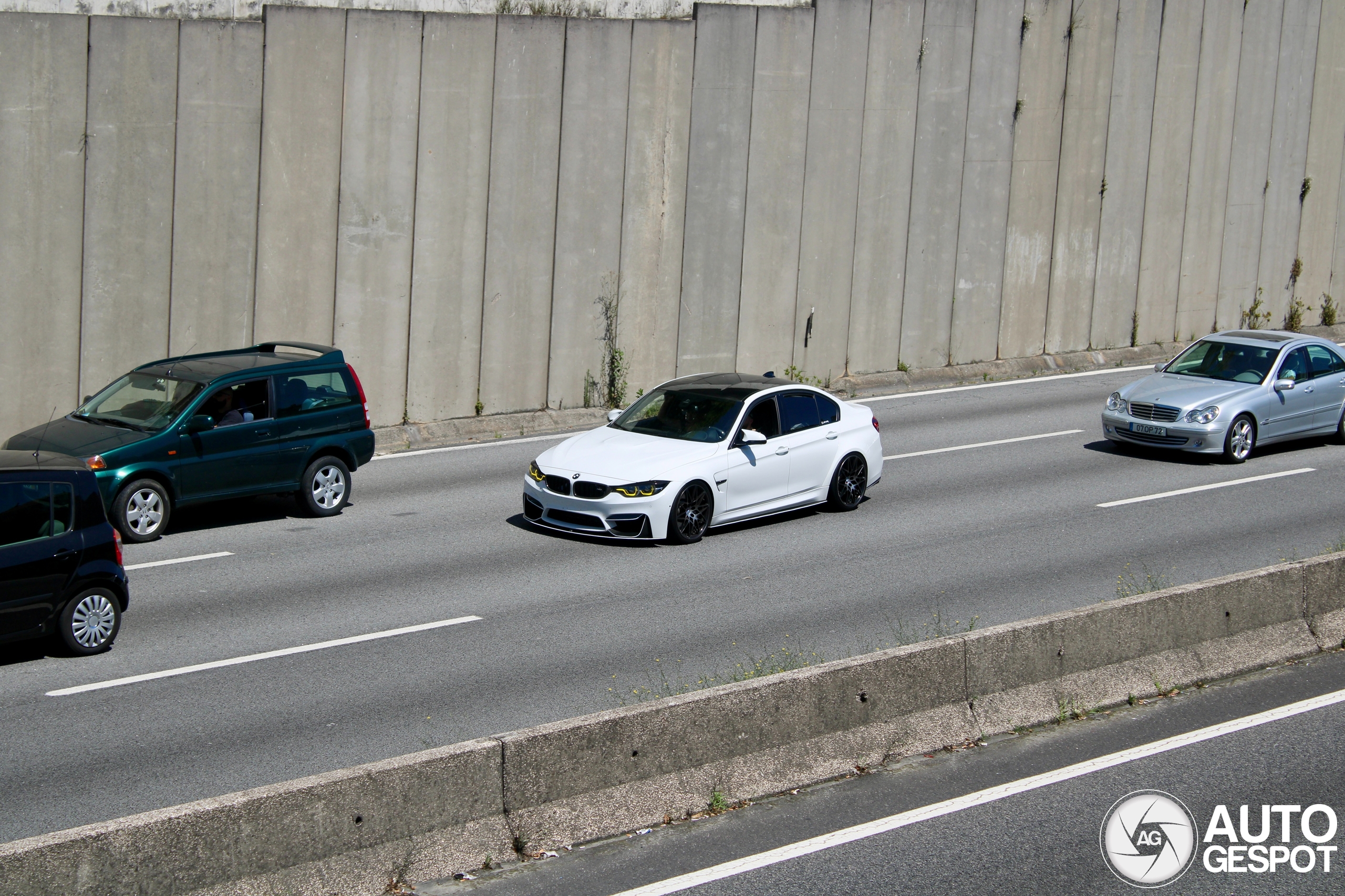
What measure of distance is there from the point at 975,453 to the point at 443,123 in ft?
28.7

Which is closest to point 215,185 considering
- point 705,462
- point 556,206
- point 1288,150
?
point 556,206

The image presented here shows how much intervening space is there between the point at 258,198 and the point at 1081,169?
1523 centimetres

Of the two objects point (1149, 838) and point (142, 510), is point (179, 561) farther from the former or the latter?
point (1149, 838)

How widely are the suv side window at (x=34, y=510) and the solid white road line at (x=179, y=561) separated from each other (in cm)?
275

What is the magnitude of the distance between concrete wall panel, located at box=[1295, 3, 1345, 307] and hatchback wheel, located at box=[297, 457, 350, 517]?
2254 cm

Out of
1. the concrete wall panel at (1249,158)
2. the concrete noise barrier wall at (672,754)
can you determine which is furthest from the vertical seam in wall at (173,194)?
the concrete wall panel at (1249,158)

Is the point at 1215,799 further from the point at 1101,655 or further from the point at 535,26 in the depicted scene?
the point at 535,26

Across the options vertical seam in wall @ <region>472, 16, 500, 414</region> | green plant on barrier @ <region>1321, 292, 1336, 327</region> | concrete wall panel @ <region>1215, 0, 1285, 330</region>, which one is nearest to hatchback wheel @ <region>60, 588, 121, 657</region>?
vertical seam in wall @ <region>472, 16, 500, 414</region>

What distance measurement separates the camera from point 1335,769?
7.98m

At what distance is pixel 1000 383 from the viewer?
24.6 metres

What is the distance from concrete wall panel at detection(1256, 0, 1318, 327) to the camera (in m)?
27.9

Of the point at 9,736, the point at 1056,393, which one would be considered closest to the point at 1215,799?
the point at 9,736

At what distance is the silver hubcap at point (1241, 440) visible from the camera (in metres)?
17.6

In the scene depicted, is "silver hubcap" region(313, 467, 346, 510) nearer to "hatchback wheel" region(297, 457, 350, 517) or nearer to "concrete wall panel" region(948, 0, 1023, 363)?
"hatchback wheel" region(297, 457, 350, 517)
